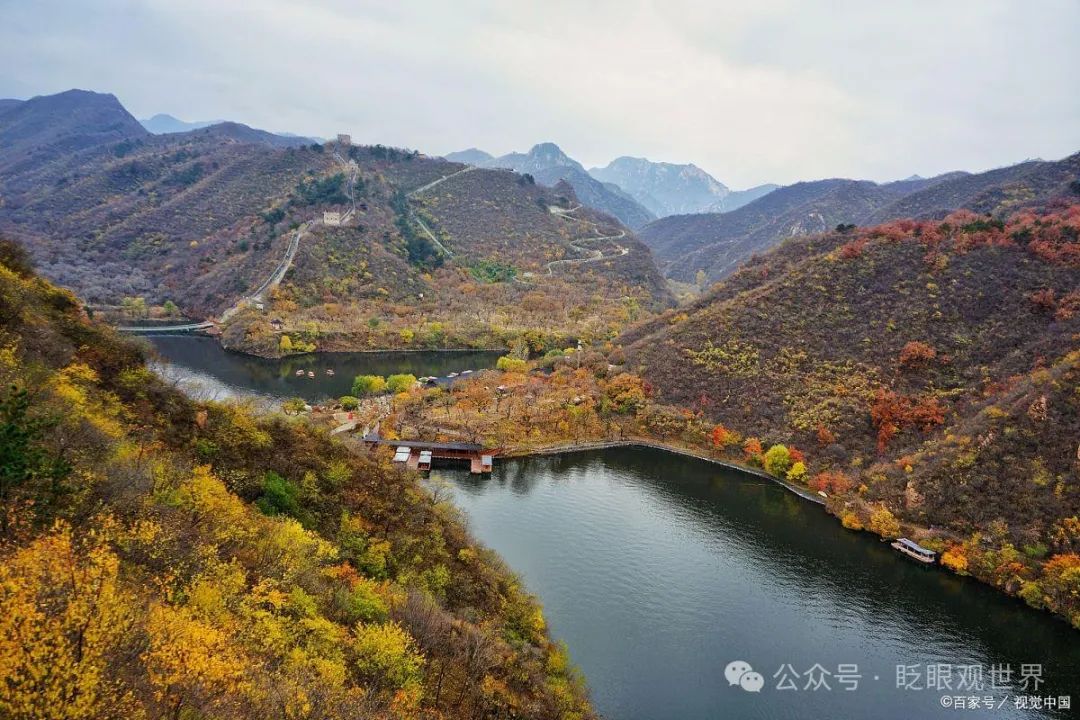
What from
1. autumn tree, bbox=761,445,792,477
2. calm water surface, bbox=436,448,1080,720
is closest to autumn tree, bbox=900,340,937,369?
autumn tree, bbox=761,445,792,477

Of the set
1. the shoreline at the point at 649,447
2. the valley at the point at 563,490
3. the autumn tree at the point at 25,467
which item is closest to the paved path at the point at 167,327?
the valley at the point at 563,490

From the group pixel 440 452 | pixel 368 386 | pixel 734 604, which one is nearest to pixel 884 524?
pixel 734 604

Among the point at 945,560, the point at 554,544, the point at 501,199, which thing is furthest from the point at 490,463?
the point at 501,199

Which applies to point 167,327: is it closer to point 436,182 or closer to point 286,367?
point 286,367

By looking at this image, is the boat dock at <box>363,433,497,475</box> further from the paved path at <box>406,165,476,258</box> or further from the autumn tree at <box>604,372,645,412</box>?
the paved path at <box>406,165,476,258</box>

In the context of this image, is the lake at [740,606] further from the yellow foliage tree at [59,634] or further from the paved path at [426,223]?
the paved path at [426,223]
